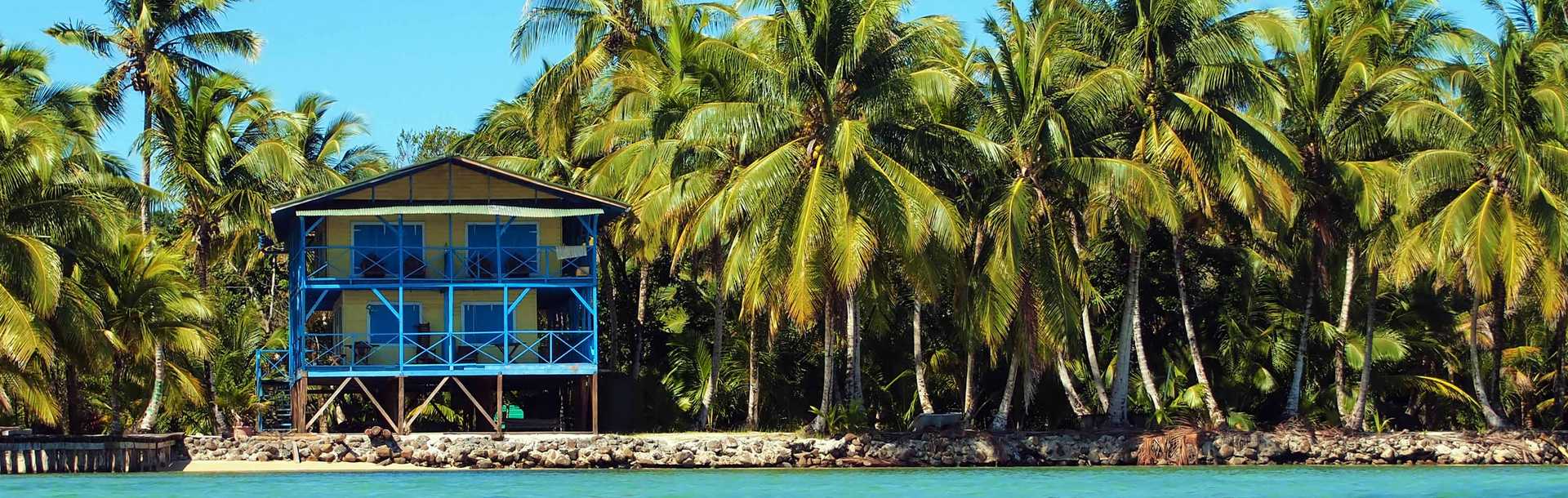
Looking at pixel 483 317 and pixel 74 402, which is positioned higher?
pixel 483 317

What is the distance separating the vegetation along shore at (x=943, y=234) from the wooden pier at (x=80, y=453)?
84cm

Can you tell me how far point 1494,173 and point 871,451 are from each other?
12010mm

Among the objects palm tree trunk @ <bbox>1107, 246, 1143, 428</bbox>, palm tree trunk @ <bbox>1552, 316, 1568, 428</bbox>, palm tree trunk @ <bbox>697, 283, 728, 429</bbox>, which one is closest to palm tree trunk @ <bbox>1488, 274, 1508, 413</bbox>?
palm tree trunk @ <bbox>1552, 316, 1568, 428</bbox>

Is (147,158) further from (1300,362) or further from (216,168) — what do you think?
(1300,362)

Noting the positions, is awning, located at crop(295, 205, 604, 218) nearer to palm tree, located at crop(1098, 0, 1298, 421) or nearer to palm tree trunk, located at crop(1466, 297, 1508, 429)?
palm tree, located at crop(1098, 0, 1298, 421)

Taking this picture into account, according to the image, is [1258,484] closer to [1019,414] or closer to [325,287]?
[1019,414]

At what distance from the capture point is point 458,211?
34.8 metres

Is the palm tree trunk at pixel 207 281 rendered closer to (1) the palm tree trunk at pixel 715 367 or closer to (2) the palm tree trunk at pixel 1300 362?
(1) the palm tree trunk at pixel 715 367

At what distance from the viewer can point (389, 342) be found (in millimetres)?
36312

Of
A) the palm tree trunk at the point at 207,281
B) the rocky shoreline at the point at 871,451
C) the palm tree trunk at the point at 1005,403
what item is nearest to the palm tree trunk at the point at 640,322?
the rocky shoreline at the point at 871,451

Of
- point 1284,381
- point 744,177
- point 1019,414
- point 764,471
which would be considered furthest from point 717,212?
point 1284,381

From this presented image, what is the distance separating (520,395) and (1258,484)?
787 inches

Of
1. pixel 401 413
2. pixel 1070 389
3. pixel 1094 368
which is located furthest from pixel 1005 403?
pixel 401 413

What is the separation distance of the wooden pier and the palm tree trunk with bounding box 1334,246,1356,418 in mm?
21403
